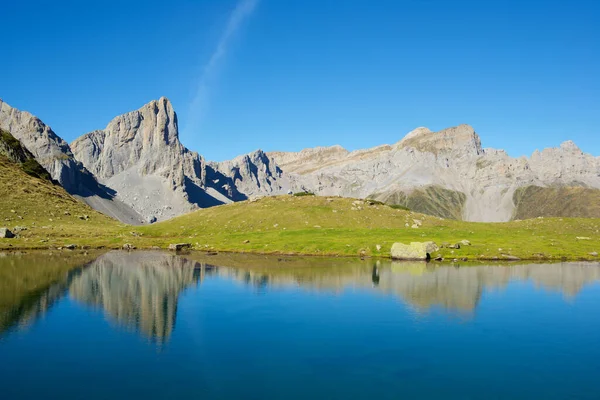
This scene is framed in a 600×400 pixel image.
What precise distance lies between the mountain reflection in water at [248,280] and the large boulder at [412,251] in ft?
18.1

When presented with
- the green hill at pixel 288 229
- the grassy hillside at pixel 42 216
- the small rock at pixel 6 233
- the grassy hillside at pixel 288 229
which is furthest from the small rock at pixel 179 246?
the small rock at pixel 6 233

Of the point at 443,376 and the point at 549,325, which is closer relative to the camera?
the point at 443,376

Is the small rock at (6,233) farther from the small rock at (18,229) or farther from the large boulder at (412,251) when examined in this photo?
the large boulder at (412,251)

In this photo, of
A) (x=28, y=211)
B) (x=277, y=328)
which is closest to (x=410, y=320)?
(x=277, y=328)

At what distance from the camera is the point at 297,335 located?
39.2 meters

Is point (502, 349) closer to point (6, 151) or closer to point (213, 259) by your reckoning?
point (213, 259)

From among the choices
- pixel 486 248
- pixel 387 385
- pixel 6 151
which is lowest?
pixel 387 385

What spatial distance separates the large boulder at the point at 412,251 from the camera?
87125mm

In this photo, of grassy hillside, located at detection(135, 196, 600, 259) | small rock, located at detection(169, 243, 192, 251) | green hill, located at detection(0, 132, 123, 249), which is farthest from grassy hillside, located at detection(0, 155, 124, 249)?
small rock, located at detection(169, 243, 192, 251)

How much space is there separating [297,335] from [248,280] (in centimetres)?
2829

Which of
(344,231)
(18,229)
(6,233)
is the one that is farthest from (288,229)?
(18,229)


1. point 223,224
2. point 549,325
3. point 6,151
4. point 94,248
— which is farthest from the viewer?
point 6,151

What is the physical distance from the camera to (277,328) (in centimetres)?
4138

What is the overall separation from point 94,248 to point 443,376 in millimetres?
97002
